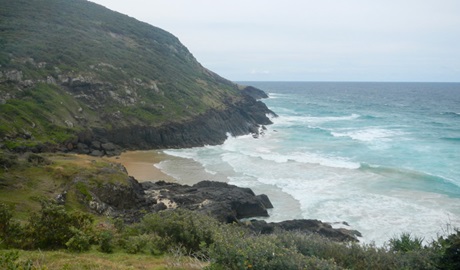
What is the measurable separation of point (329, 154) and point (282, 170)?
10.3 m

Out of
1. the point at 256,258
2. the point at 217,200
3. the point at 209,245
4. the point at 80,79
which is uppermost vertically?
the point at 80,79

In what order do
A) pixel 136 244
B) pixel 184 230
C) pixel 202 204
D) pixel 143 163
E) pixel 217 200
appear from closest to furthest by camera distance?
pixel 136 244 < pixel 184 230 < pixel 202 204 < pixel 217 200 < pixel 143 163

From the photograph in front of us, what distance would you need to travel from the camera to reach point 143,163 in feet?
133

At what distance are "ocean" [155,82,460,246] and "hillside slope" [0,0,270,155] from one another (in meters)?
5.94

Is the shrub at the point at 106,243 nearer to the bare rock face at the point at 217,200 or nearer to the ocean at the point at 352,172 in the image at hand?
the bare rock face at the point at 217,200

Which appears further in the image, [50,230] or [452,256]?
[50,230]

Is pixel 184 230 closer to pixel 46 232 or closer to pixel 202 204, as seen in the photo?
pixel 46 232

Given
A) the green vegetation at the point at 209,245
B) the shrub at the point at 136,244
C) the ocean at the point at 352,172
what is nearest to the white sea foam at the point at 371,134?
the ocean at the point at 352,172

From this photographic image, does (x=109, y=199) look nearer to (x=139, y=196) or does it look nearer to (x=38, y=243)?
(x=139, y=196)

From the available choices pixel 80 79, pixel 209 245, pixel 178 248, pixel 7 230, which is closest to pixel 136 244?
pixel 178 248

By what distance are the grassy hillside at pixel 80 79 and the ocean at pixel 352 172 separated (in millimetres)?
10235

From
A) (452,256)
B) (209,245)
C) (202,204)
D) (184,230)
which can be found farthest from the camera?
(202,204)

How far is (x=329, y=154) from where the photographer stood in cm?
4634

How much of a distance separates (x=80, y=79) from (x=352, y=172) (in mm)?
37196
